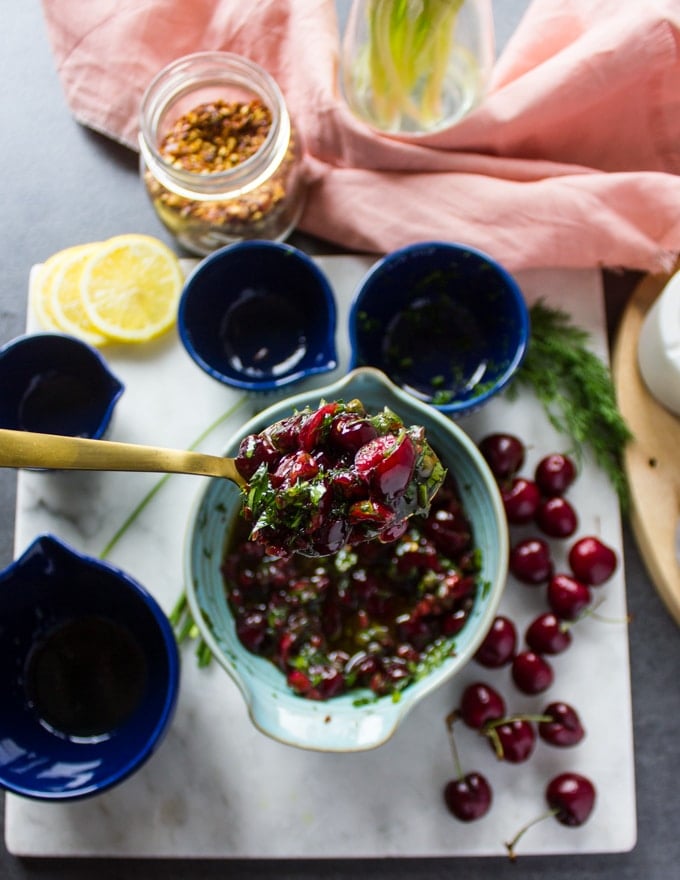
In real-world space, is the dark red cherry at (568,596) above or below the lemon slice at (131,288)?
below

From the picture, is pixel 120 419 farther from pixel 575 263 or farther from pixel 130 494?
pixel 575 263

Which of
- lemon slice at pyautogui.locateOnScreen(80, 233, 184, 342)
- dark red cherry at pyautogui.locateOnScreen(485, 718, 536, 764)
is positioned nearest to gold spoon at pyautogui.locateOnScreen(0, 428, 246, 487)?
lemon slice at pyautogui.locateOnScreen(80, 233, 184, 342)

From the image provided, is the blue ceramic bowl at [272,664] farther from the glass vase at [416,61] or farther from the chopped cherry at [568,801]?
the glass vase at [416,61]

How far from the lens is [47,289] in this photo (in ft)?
6.44

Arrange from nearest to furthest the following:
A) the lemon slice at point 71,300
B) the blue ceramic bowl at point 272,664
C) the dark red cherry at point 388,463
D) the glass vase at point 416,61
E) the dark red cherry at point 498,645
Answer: the dark red cherry at point 388,463, the blue ceramic bowl at point 272,664, the glass vase at point 416,61, the dark red cherry at point 498,645, the lemon slice at point 71,300

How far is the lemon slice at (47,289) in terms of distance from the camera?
196 centimetres

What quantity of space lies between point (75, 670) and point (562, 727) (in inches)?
40.7

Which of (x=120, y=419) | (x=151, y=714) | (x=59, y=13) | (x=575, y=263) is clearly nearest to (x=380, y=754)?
(x=151, y=714)

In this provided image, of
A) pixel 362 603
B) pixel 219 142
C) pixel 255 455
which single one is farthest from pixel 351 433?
pixel 219 142

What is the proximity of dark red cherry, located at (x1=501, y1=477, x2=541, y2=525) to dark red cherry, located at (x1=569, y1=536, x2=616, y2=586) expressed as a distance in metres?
0.13

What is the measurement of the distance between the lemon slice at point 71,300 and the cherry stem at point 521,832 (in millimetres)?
1399

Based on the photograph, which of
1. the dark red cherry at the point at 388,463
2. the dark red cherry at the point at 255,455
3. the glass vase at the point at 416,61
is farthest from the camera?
the glass vase at the point at 416,61

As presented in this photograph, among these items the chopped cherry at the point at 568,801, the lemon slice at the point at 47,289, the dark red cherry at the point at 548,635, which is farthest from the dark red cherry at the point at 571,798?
the lemon slice at the point at 47,289

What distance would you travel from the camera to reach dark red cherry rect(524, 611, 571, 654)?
6.01 ft
